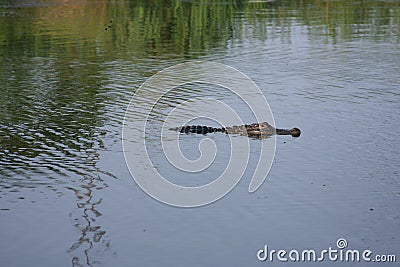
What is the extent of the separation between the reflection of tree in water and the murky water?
0.08 ft

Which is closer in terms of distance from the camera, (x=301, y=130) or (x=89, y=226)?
(x=89, y=226)

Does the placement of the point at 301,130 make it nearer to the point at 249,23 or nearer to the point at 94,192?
the point at 94,192

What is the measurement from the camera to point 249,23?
93.2ft

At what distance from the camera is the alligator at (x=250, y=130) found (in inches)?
519

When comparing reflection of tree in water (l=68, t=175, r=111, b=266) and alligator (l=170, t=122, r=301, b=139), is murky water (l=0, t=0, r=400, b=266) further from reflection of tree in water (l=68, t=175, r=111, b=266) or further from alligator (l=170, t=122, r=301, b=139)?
alligator (l=170, t=122, r=301, b=139)

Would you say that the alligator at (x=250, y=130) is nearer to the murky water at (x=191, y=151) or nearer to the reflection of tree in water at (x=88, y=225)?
the murky water at (x=191, y=151)

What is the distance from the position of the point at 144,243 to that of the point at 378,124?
6.27m

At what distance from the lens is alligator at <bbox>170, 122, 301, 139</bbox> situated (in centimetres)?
1317

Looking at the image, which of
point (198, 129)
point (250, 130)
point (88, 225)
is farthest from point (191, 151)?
point (88, 225)

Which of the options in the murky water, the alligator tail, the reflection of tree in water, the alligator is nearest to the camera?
the reflection of tree in water

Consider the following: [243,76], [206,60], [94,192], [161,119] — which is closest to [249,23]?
[206,60]

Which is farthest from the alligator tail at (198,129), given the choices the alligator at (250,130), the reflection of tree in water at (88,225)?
the reflection of tree in water at (88,225)

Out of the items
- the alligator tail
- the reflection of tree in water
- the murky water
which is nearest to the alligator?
the alligator tail

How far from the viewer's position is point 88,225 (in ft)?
31.1
